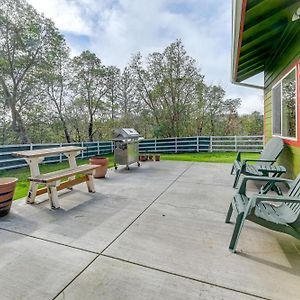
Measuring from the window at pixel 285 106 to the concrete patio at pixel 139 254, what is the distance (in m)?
2.11

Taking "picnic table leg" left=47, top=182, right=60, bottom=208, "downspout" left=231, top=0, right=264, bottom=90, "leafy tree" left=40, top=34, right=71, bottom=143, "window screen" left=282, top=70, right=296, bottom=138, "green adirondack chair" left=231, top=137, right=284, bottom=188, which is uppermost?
"leafy tree" left=40, top=34, right=71, bottom=143

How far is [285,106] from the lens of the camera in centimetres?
446

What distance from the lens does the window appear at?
395cm

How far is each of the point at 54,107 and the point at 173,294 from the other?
11.1 metres

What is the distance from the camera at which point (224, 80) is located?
12.3m

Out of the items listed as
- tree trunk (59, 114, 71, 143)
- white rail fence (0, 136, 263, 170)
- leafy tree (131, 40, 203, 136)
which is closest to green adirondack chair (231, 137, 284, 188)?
white rail fence (0, 136, 263, 170)

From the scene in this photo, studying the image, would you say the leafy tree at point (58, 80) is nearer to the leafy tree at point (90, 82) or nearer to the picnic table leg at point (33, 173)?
the leafy tree at point (90, 82)

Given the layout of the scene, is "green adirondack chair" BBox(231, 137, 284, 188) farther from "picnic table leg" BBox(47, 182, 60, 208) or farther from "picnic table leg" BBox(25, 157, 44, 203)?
"picnic table leg" BBox(25, 157, 44, 203)

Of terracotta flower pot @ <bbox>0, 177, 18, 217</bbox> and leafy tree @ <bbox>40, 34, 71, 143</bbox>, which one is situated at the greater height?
leafy tree @ <bbox>40, 34, 71, 143</bbox>

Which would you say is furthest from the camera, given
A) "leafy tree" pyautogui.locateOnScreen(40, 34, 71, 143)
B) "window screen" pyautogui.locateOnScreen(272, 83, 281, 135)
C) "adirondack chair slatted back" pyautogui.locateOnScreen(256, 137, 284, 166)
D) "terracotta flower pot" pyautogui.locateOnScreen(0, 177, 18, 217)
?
"leafy tree" pyautogui.locateOnScreen(40, 34, 71, 143)

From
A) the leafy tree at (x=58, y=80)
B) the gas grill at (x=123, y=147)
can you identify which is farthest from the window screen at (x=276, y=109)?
the leafy tree at (x=58, y=80)

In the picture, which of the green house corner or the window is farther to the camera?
the window

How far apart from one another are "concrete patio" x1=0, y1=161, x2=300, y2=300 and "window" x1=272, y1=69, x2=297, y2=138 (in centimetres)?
211

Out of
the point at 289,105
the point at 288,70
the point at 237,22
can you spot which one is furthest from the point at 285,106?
the point at 237,22
